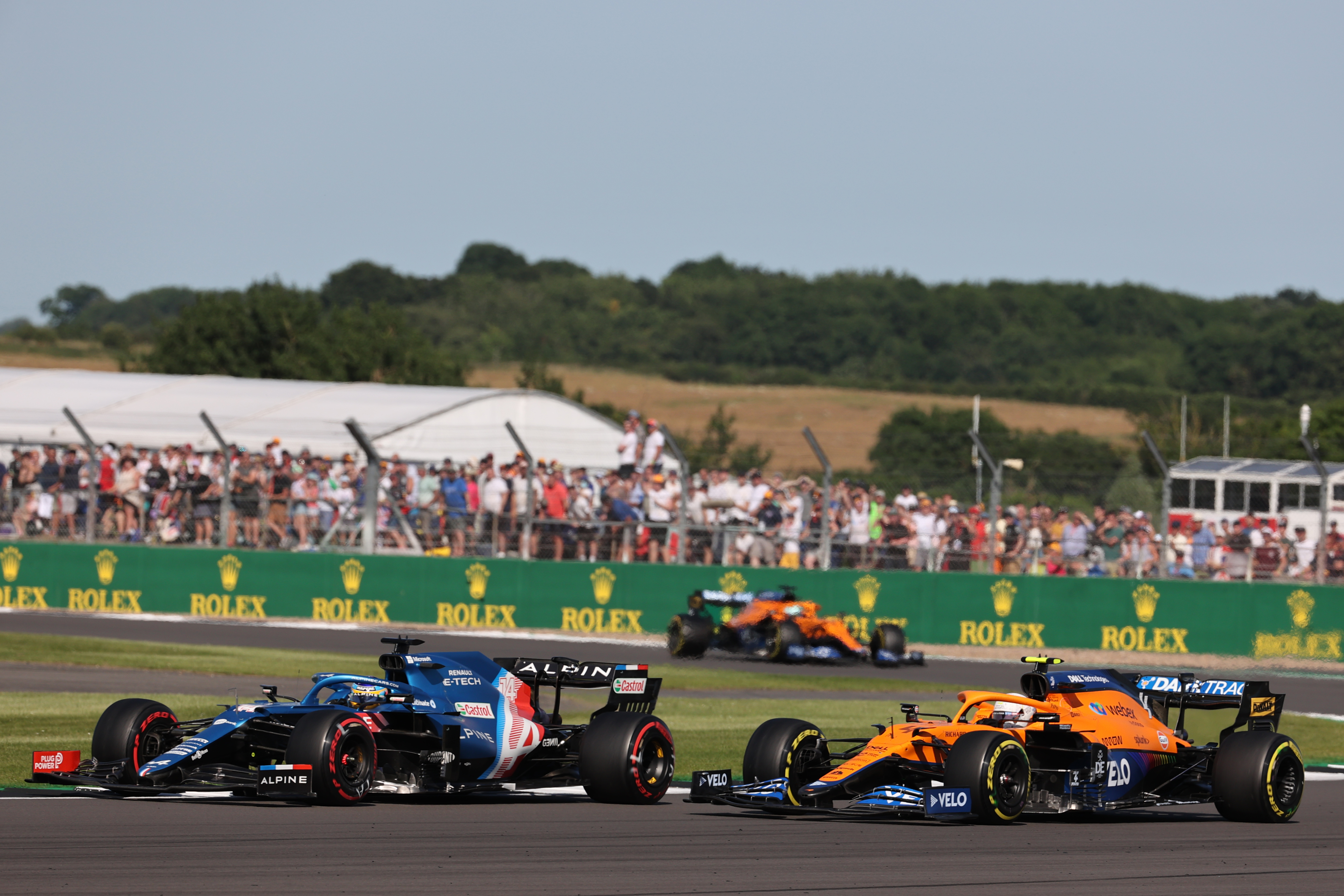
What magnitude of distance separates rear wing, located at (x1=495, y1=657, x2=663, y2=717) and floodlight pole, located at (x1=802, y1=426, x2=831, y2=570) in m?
14.0

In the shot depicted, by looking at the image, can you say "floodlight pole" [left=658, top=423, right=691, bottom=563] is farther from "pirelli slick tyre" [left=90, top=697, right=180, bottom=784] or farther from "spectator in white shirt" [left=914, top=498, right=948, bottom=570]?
"pirelli slick tyre" [left=90, top=697, right=180, bottom=784]

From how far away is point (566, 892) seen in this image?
7551 mm

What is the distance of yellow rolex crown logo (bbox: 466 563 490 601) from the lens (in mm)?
26844

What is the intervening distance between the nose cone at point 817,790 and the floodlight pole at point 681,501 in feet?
48.6

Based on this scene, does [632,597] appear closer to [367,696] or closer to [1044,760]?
[367,696]

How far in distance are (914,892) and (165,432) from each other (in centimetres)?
3393

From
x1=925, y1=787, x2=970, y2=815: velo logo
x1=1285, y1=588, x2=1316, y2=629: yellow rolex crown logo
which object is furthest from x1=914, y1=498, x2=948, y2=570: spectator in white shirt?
x1=925, y1=787, x2=970, y2=815: velo logo

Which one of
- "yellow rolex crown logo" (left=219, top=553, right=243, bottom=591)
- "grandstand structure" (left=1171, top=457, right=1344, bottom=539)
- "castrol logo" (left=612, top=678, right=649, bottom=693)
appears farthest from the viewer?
"yellow rolex crown logo" (left=219, top=553, right=243, bottom=591)

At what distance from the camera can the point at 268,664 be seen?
2047cm

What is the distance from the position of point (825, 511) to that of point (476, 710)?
50.3ft

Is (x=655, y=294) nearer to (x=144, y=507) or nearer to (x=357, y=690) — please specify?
(x=144, y=507)

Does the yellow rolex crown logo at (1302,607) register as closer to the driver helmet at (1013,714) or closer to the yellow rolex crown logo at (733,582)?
the yellow rolex crown logo at (733,582)

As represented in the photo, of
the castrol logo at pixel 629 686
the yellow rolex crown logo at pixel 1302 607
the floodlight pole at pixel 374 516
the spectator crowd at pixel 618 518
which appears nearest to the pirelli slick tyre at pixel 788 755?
the castrol logo at pixel 629 686

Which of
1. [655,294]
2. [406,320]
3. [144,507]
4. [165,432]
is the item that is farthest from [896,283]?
[144,507]
